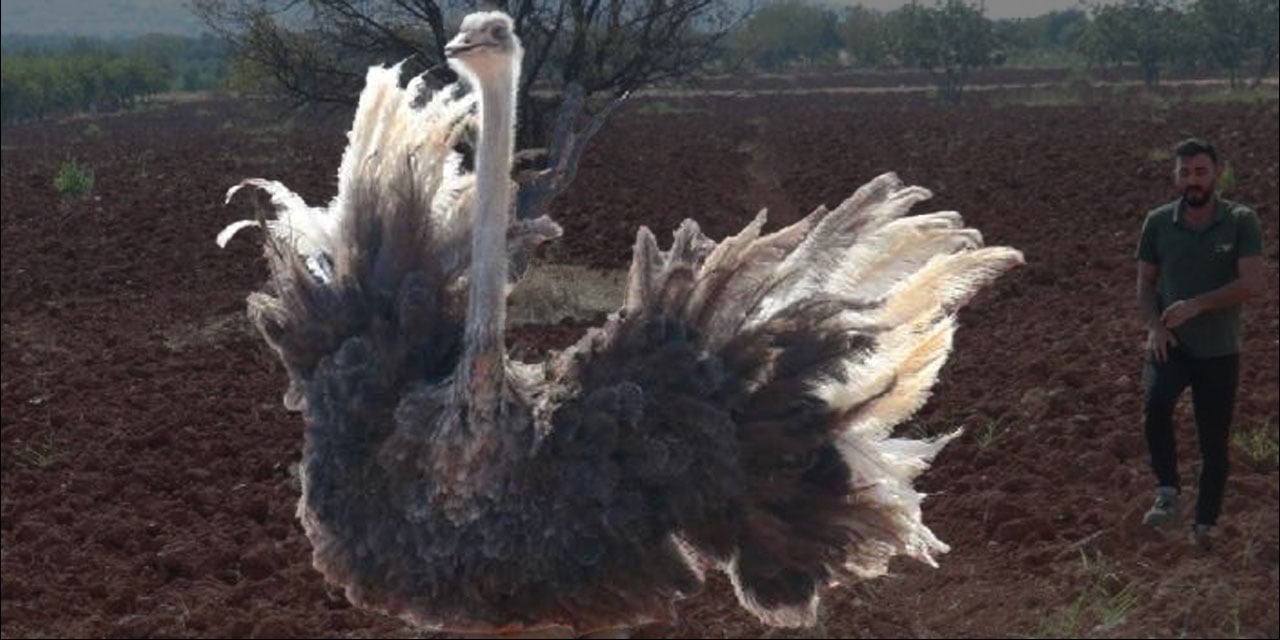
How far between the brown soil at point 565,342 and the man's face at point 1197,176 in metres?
1.17

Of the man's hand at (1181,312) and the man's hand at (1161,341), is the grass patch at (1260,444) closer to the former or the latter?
the man's hand at (1161,341)

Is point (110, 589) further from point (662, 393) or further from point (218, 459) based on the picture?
point (662, 393)

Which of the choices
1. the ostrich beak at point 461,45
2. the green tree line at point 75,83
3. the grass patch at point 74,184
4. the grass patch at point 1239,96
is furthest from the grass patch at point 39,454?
the green tree line at point 75,83

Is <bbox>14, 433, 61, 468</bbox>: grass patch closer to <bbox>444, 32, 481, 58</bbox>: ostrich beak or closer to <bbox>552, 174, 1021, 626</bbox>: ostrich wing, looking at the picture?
<bbox>552, 174, 1021, 626</bbox>: ostrich wing

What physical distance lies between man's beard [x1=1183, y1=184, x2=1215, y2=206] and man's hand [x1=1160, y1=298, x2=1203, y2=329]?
344mm

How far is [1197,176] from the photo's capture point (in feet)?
19.4

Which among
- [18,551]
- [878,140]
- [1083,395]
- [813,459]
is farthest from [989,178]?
[813,459]

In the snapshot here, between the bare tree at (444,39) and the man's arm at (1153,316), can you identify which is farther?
the bare tree at (444,39)

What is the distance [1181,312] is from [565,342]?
5405 millimetres

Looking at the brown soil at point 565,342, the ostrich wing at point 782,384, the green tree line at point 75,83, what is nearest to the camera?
the ostrich wing at point 782,384

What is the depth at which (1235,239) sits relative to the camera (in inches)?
236

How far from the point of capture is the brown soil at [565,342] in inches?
235

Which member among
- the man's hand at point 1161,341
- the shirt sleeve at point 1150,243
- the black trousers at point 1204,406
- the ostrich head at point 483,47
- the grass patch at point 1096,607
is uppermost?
the ostrich head at point 483,47

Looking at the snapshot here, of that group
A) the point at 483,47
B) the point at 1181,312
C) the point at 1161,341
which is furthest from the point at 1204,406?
the point at 483,47
